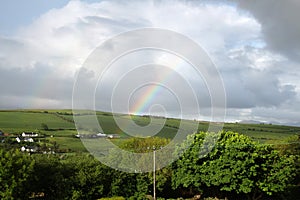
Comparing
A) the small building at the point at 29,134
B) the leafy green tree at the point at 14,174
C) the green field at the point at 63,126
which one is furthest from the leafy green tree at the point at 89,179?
the small building at the point at 29,134

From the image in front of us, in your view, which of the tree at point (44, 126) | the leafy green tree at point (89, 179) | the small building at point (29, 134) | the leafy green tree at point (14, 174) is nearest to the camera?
the leafy green tree at point (14, 174)

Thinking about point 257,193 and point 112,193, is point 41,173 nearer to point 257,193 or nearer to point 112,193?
point 112,193

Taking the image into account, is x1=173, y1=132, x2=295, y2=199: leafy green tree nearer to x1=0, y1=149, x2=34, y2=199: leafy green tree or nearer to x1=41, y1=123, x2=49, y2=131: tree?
x1=0, y1=149, x2=34, y2=199: leafy green tree

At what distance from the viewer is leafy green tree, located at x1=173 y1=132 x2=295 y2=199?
46094 millimetres

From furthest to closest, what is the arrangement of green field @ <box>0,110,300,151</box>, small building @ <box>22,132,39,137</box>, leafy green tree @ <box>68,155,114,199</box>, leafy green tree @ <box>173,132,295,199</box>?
small building @ <box>22,132,39,137</box> → green field @ <box>0,110,300,151</box> → leafy green tree @ <box>173,132,295,199</box> → leafy green tree @ <box>68,155,114,199</box>

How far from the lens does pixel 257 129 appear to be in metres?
110

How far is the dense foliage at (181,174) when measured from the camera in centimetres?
3916

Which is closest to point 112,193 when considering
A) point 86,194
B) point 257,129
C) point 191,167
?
point 86,194

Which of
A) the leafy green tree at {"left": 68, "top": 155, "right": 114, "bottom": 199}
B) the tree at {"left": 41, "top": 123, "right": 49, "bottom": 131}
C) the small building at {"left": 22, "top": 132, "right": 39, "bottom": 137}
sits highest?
the tree at {"left": 41, "top": 123, "right": 49, "bottom": 131}

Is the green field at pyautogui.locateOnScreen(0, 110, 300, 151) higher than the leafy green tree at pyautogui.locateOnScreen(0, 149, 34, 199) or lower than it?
higher

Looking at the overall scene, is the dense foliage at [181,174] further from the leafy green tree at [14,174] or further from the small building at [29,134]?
the small building at [29,134]

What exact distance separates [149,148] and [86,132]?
9.52 meters

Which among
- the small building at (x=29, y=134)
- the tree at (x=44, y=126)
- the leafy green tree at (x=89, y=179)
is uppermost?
the tree at (x=44, y=126)

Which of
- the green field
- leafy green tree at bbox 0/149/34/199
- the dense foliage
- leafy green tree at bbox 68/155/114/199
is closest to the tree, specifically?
the green field
